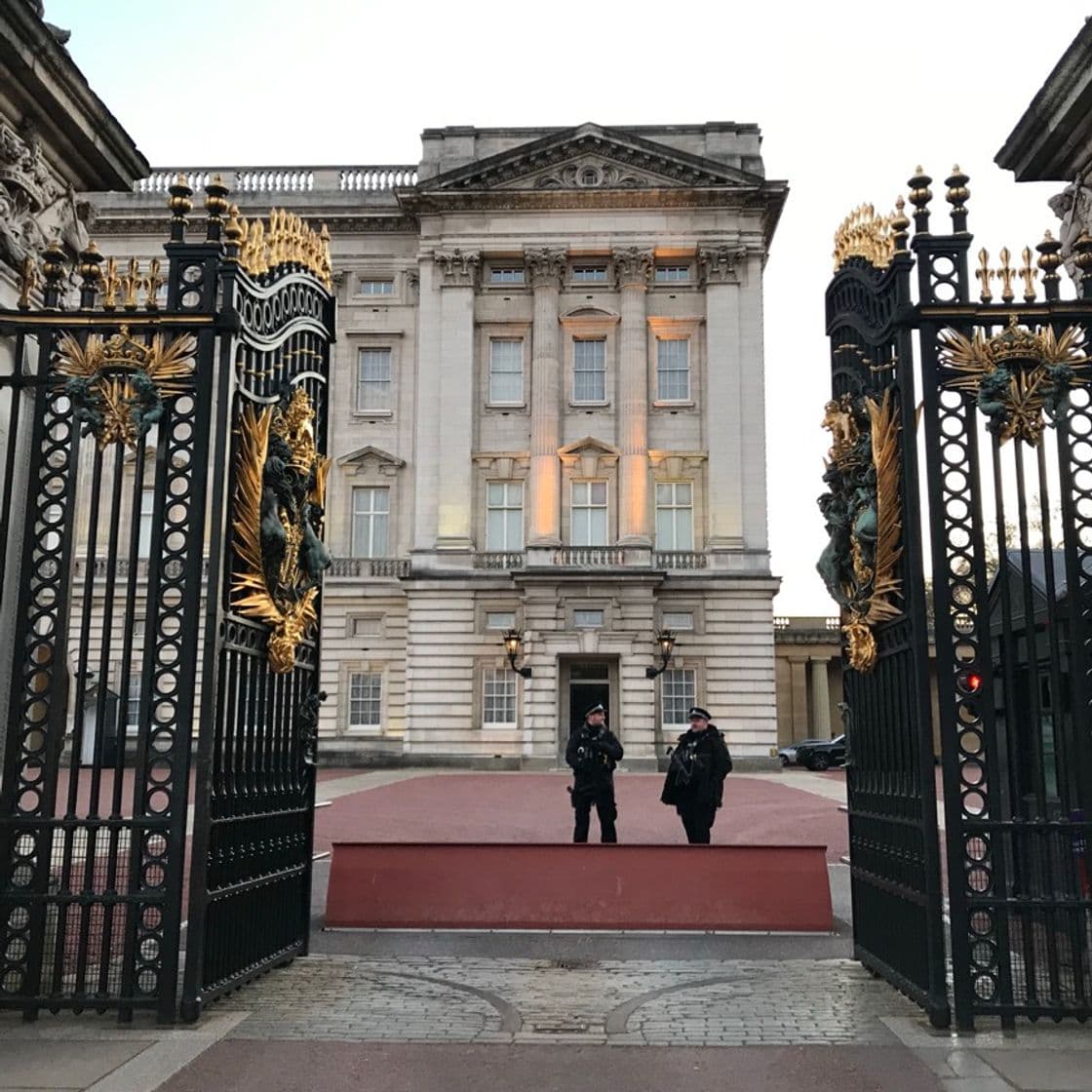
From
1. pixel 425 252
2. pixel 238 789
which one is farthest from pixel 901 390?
pixel 425 252

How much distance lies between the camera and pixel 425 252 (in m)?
40.3

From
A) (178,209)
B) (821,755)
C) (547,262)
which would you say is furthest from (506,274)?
(178,209)

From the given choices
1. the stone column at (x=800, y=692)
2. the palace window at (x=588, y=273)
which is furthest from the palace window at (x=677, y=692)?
the stone column at (x=800, y=692)

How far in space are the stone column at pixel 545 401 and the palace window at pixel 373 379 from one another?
17.0 ft

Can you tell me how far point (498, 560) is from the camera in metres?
38.4

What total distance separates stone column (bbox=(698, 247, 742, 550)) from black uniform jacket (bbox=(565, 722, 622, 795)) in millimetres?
24520

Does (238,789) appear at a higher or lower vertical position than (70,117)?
lower

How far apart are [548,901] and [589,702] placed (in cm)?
2835

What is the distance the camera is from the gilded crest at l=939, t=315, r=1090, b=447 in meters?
7.08

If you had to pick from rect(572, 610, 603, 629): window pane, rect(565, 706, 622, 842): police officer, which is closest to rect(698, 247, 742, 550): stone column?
rect(572, 610, 603, 629): window pane

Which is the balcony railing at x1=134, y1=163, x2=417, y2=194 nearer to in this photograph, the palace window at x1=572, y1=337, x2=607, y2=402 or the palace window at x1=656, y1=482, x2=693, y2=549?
the palace window at x1=572, y1=337, x2=607, y2=402

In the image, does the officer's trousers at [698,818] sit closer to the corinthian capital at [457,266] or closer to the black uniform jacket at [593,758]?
the black uniform jacket at [593,758]

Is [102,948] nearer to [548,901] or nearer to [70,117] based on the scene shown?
[548,901]

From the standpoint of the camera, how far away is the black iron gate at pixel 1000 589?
650cm
